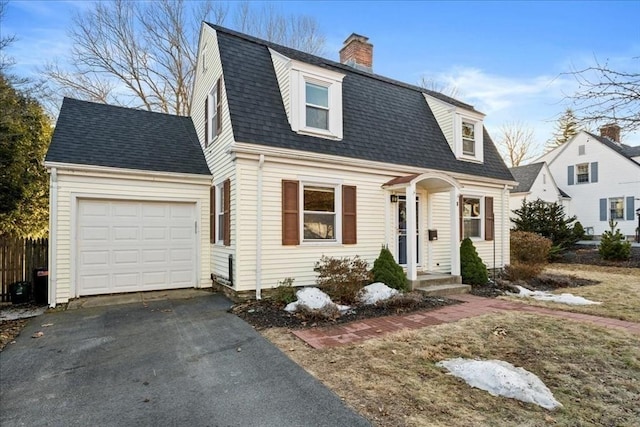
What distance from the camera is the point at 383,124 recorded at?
9750mm

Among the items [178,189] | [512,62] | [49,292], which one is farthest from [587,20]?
[49,292]

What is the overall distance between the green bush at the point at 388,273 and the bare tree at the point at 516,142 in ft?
97.8

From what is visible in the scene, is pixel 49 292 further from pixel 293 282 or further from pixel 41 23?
pixel 41 23

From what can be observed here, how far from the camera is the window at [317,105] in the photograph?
27.0 ft

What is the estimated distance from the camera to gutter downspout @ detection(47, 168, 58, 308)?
7.04 metres

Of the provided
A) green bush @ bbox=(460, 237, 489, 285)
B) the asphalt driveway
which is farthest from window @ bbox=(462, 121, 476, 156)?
the asphalt driveway

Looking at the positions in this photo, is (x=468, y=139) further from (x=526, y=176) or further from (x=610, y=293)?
(x=526, y=176)

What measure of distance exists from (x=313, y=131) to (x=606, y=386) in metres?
6.68

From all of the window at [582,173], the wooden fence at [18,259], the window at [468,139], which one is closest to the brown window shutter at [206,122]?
the wooden fence at [18,259]

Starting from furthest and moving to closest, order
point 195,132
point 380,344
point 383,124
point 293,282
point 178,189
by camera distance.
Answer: point 195,132 → point 383,124 → point 178,189 → point 293,282 → point 380,344

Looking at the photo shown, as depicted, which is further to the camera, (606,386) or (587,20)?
(587,20)

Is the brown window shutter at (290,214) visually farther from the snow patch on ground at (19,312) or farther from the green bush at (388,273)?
the snow patch on ground at (19,312)

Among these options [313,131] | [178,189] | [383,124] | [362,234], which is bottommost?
[362,234]

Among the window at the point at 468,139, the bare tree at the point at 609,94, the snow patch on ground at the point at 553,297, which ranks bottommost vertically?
the snow patch on ground at the point at 553,297
